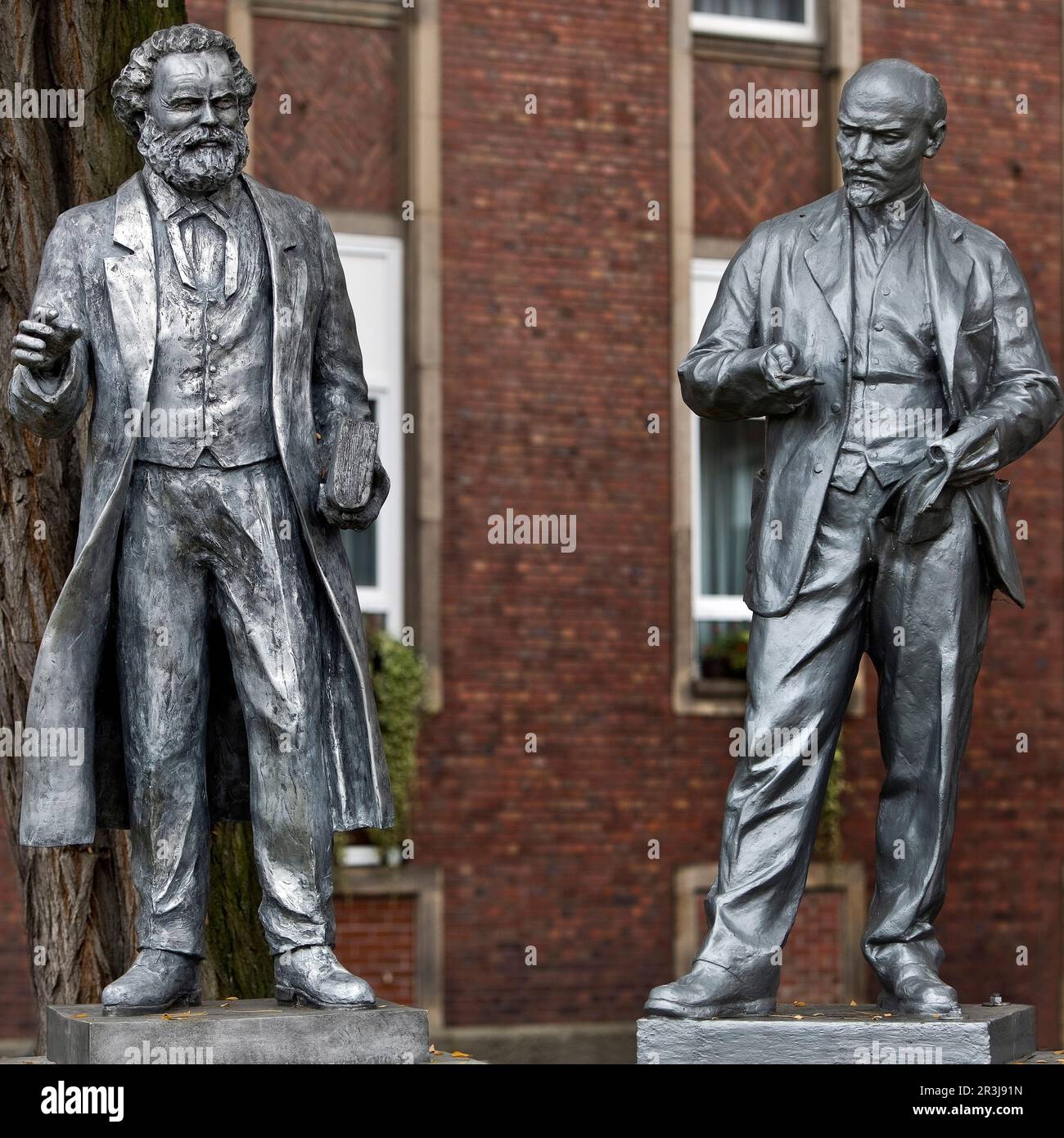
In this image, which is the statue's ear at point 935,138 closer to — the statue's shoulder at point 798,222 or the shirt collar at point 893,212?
the shirt collar at point 893,212

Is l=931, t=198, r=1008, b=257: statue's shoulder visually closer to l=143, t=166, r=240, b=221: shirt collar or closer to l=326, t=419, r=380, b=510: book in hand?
l=326, t=419, r=380, b=510: book in hand

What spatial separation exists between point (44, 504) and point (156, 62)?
2836 millimetres

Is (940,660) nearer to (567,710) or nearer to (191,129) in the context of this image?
(191,129)

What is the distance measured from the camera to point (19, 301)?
938cm

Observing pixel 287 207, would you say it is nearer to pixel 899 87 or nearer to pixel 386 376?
pixel 899 87

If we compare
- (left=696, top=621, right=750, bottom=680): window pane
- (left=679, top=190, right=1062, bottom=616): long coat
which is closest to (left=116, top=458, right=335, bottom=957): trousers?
(left=679, top=190, right=1062, bottom=616): long coat

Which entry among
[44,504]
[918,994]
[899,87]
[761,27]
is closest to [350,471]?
[899,87]

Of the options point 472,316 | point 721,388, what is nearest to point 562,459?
point 472,316

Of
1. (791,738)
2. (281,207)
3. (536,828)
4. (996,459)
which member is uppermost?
(281,207)

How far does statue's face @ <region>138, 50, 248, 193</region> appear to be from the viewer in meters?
6.84

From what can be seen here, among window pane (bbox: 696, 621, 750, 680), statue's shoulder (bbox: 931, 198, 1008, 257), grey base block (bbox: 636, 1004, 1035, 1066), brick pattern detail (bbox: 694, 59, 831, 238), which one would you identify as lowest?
grey base block (bbox: 636, 1004, 1035, 1066)

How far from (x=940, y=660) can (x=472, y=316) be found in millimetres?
8970

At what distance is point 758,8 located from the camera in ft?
55.4

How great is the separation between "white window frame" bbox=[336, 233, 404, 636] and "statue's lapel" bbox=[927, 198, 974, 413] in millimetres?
8548
